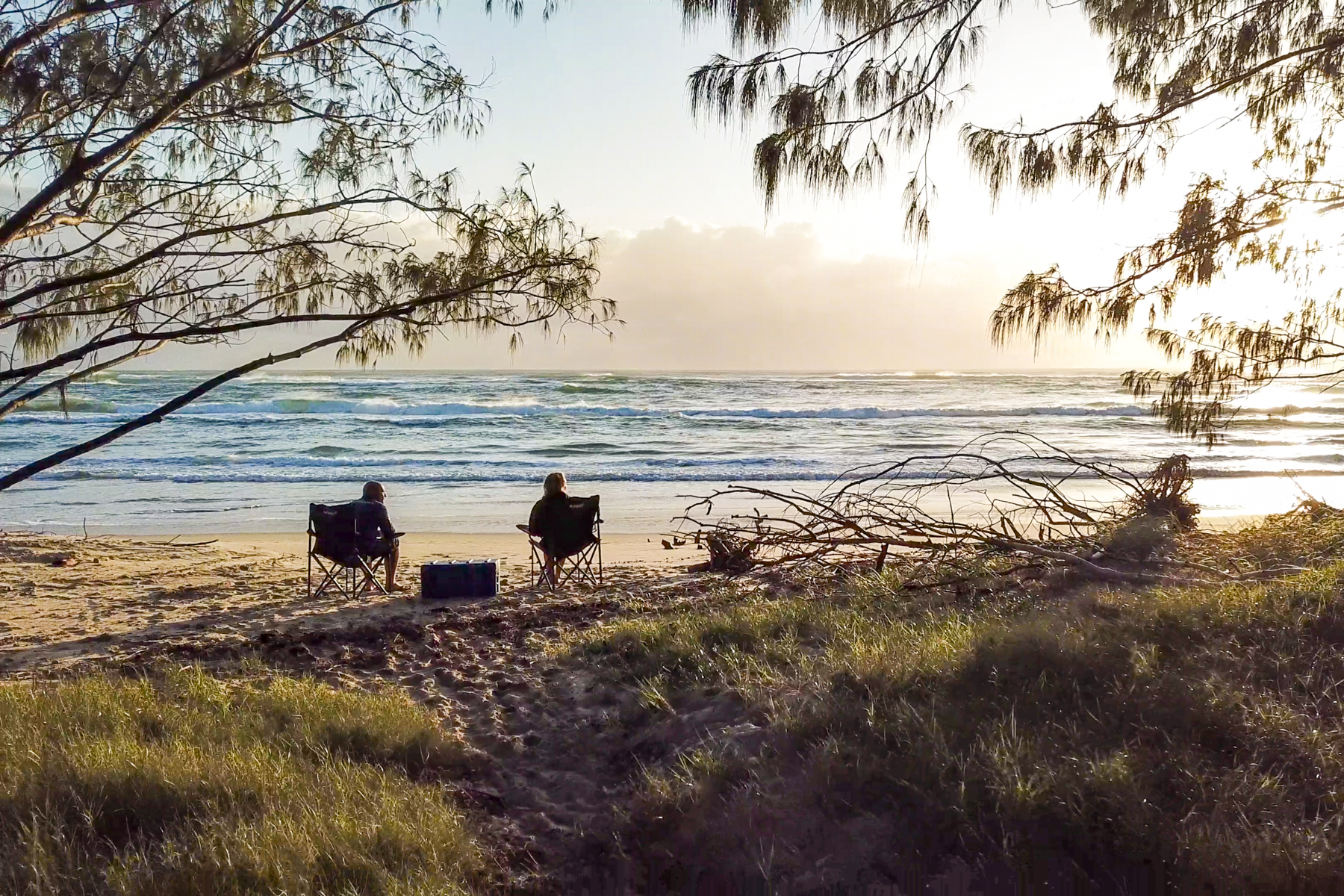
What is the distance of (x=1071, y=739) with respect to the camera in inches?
120

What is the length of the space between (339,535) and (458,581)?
43.7 inches

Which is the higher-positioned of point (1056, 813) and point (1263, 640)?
point (1263, 640)

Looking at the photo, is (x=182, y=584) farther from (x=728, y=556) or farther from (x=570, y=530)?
(x=728, y=556)

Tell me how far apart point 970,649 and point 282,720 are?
2825mm

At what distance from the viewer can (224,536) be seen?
39.9ft

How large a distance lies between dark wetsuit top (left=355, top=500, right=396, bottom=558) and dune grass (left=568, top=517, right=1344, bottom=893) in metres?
3.92

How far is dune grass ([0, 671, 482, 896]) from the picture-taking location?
2.59 metres

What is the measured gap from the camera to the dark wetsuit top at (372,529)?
7.72m

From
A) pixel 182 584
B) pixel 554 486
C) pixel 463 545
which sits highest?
pixel 554 486

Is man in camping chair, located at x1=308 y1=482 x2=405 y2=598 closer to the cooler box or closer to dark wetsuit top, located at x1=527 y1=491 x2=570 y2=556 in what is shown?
the cooler box

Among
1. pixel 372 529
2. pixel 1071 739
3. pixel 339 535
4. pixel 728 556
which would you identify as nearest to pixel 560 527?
pixel 728 556

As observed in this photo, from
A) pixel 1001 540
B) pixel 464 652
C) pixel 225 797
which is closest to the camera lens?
pixel 225 797

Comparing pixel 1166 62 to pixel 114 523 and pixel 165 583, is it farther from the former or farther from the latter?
pixel 114 523

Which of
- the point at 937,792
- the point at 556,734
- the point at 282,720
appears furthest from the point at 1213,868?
the point at 282,720
